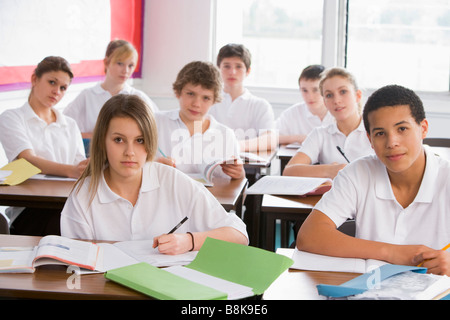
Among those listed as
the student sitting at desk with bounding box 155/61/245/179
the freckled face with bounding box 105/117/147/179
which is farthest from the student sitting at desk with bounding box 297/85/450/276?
the student sitting at desk with bounding box 155/61/245/179

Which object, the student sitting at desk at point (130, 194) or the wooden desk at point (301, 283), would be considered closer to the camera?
the wooden desk at point (301, 283)

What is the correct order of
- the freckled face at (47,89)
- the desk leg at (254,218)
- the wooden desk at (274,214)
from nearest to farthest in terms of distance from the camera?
1. the wooden desk at (274,214)
2. the desk leg at (254,218)
3. the freckled face at (47,89)

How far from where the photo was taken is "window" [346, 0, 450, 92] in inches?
229

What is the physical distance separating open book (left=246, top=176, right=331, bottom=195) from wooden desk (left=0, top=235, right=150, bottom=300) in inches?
48.0

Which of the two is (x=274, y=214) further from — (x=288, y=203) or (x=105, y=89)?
(x=105, y=89)

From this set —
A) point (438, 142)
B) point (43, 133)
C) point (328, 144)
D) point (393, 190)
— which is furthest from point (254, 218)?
point (438, 142)

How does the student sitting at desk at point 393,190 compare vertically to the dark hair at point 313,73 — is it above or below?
below

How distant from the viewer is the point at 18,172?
267 cm

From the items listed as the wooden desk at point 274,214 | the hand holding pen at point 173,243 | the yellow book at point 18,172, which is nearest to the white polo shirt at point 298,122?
the wooden desk at point 274,214

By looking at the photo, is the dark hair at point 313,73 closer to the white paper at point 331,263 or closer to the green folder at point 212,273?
the white paper at point 331,263

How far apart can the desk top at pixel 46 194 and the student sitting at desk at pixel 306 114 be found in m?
1.99

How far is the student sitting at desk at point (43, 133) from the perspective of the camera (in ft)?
9.18

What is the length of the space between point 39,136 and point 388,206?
198 cm

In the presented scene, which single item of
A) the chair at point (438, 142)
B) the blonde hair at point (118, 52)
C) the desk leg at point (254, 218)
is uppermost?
the blonde hair at point (118, 52)
